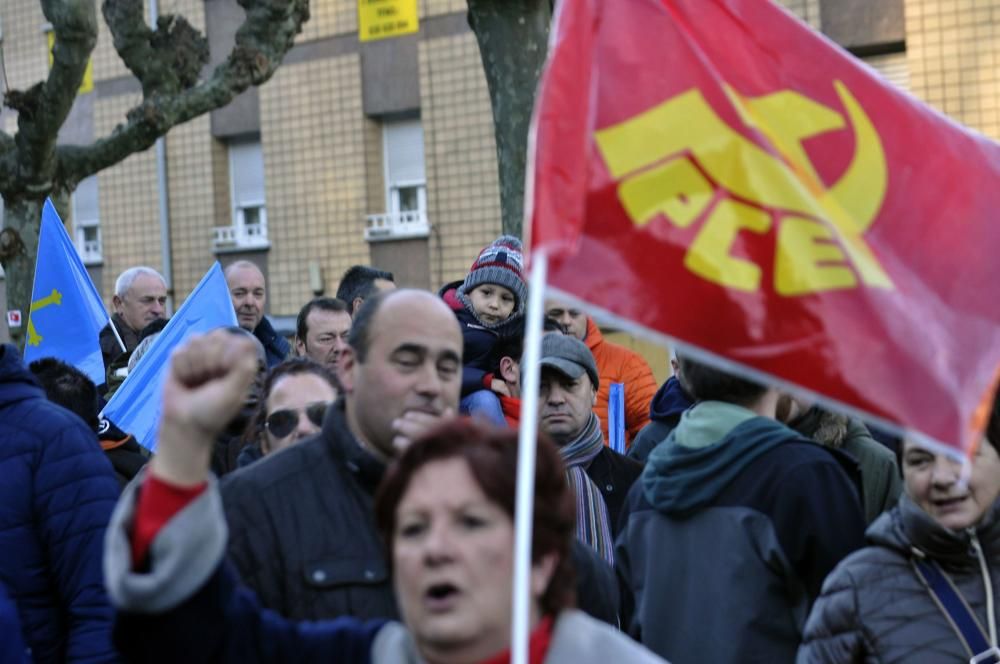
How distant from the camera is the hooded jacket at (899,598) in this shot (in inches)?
158

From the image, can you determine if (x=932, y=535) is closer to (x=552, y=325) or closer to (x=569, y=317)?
(x=552, y=325)

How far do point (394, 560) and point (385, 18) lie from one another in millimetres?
16322

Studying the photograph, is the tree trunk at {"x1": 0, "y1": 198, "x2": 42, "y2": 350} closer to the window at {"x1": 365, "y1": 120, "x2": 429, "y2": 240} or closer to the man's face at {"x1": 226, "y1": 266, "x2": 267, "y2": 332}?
the man's face at {"x1": 226, "y1": 266, "x2": 267, "y2": 332}

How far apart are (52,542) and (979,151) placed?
8.26ft

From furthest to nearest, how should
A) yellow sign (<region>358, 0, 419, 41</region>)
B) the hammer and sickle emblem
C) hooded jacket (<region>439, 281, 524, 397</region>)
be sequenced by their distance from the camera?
yellow sign (<region>358, 0, 419, 41</region>)
the hammer and sickle emblem
hooded jacket (<region>439, 281, 524, 397</region>)

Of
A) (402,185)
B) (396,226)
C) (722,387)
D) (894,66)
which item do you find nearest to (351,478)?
(722,387)

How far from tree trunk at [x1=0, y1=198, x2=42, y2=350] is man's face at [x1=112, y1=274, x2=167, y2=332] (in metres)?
4.42

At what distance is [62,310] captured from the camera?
954 cm

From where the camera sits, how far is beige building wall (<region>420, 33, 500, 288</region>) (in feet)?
58.8

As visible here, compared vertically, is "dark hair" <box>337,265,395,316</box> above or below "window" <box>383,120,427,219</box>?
below

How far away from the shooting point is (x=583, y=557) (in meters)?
3.82

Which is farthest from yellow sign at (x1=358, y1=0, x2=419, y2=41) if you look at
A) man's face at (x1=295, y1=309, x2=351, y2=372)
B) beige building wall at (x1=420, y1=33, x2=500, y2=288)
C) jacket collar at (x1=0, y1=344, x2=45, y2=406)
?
jacket collar at (x1=0, y1=344, x2=45, y2=406)

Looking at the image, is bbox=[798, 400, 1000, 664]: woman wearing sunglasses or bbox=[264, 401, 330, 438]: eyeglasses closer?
bbox=[798, 400, 1000, 664]: woman wearing sunglasses

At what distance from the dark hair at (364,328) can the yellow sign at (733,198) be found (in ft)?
2.74
